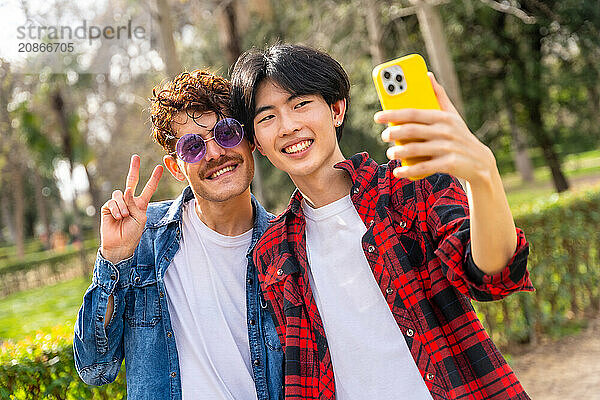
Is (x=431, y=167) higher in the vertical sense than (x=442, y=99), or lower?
lower

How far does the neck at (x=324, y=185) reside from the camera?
8.17 ft

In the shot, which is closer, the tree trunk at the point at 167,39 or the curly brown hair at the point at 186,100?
the curly brown hair at the point at 186,100

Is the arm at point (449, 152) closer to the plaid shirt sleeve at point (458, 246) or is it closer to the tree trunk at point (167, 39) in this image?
the plaid shirt sleeve at point (458, 246)

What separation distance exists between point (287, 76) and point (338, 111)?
0.31 m

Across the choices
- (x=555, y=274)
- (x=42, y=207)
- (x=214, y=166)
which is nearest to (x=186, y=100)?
Answer: (x=214, y=166)

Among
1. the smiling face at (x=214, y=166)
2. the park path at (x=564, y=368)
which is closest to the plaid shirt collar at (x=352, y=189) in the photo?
the smiling face at (x=214, y=166)

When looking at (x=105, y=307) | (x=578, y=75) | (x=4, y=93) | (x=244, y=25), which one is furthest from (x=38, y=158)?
(x=105, y=307)

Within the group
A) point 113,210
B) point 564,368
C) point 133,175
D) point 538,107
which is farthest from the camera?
point 538,107

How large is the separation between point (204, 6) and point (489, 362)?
33.3 feet

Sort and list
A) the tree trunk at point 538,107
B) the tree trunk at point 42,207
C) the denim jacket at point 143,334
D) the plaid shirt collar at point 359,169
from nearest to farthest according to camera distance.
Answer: the plaid shirt collar at point 359,169 → the denim jacket at point 143,334 → the tree trunk at point 538,107 → the tree trunk at point 42,207

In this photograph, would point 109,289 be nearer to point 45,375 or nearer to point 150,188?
point 150,188

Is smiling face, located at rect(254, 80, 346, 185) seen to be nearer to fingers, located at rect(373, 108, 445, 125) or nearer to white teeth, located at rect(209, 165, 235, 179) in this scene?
white teeth, located at rect(209, 165, 235, 179)

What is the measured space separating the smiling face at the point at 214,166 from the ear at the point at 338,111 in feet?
1.50

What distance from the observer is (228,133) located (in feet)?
9.08
